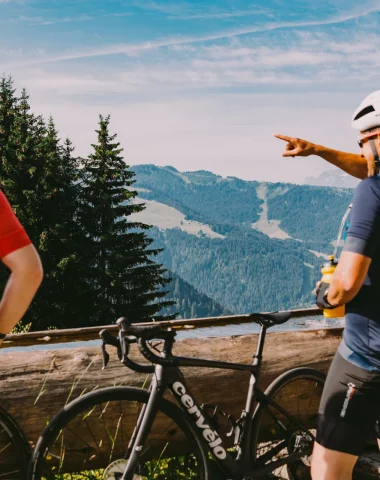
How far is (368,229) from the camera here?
8.87 feet

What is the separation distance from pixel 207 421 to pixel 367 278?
133 cm

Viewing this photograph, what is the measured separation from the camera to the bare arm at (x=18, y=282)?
2.21 m

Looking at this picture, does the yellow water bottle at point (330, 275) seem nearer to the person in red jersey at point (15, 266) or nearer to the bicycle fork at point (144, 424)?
the bicycle fork at point (144, 424)

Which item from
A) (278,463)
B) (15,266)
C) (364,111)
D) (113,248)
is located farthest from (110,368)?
(113,248)

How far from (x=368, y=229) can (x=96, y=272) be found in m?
41.1

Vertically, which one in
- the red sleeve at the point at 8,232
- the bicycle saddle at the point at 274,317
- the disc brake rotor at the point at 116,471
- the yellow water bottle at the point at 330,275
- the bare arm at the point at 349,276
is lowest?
the disc brake rotor at the point at 116,471

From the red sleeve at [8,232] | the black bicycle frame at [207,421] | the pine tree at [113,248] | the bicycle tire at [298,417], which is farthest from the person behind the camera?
the pine tree at [113,248]

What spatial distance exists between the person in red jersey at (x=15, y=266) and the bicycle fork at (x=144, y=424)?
49.7 inches

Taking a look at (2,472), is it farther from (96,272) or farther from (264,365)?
(96,272)

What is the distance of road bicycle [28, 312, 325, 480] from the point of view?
326cm

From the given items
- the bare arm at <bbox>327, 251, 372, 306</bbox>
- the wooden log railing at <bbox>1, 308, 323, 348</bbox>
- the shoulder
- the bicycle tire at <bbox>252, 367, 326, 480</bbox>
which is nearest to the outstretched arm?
the shoulder

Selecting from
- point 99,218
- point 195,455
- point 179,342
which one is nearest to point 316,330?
point 179,342

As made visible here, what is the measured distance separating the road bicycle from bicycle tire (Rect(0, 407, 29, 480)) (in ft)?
0.42

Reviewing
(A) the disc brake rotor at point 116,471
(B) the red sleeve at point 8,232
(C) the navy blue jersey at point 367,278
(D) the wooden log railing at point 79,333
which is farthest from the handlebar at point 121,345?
(D) the wooden log railing at point 79,333
